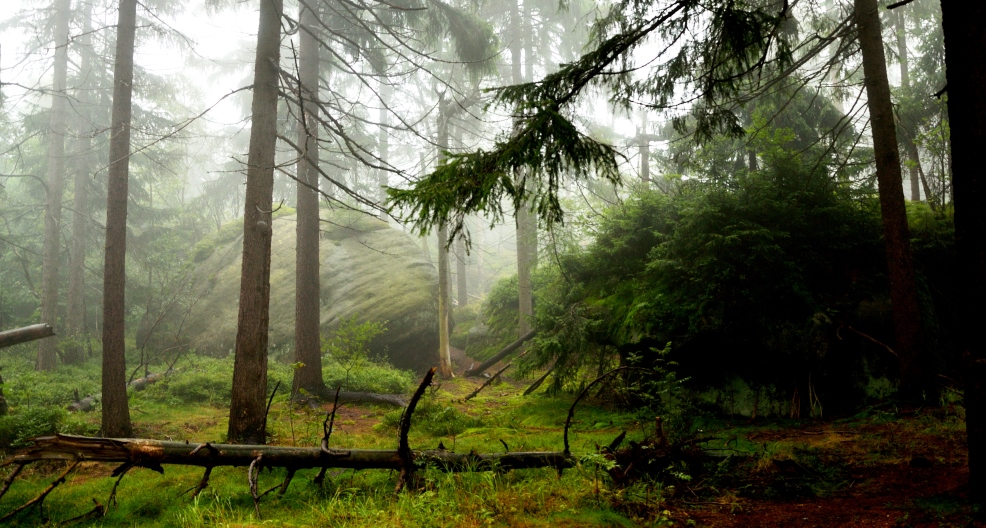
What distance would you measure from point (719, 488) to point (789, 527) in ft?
3.15

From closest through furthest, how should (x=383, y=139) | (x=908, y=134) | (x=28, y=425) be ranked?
1. (x=28, y=425)
2. (x=908, y=134)
3. (x=383, y=139)

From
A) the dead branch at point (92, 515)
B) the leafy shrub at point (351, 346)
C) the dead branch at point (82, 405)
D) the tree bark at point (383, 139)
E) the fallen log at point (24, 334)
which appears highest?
the tree bark at point (383, 139)

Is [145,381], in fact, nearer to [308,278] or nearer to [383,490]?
[308,278]

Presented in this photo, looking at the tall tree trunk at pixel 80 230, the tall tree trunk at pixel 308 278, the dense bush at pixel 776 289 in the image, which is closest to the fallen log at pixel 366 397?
the tall tree trunk at pixel 308 278

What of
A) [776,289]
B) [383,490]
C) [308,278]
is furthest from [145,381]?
[776,289]

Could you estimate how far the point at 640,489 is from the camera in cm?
432

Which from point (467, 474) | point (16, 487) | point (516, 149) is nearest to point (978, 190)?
point (516, 149)

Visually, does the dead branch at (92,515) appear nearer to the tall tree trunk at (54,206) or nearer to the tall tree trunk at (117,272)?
the tall tree trunk at (117,272)

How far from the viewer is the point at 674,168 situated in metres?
14.7

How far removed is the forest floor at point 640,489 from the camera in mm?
3799

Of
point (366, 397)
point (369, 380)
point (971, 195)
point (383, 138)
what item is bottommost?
point (366, 397)

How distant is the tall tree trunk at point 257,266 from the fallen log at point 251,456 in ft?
8.64

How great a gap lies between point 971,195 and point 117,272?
1074cm

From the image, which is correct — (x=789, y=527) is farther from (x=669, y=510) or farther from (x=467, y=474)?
(x=467, y=474)
